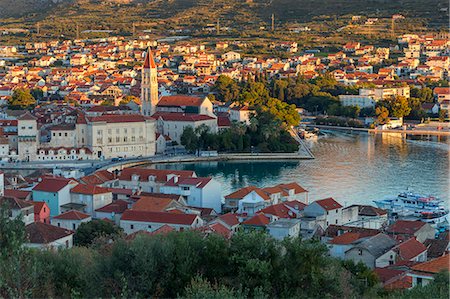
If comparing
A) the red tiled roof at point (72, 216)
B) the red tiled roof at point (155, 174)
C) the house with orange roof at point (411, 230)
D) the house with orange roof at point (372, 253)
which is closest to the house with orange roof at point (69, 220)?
the red tiled roof at point (72, 216)

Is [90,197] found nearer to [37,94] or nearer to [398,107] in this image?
[398,107]

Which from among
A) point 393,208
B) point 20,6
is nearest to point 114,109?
point 393,208

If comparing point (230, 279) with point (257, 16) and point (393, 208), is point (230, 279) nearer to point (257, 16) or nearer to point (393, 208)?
point (393, 208)

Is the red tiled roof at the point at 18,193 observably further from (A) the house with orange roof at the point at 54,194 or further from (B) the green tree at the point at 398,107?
(B) the green tree at the point at 398,107

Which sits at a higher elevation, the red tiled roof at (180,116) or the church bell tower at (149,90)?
the church bell tower at (149,90)

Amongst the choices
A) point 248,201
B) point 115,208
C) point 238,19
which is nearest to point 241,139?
point 248,201
